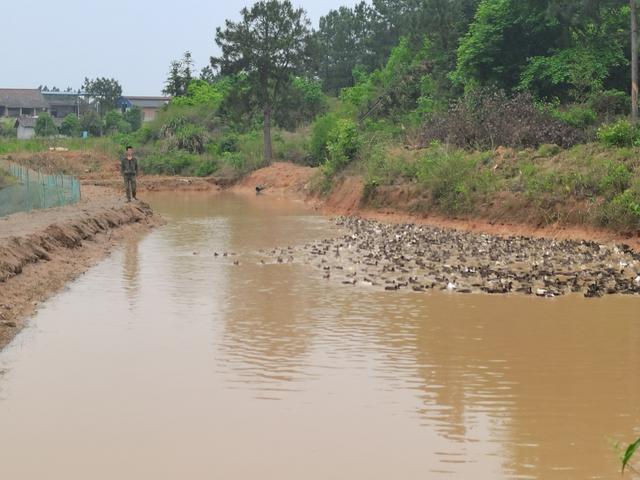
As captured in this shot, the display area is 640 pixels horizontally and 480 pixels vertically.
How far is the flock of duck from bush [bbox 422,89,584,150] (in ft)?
18.2

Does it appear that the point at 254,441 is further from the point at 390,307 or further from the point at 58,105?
the point at 58,105

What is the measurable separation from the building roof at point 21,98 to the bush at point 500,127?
2938 inches

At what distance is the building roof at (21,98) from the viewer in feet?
311

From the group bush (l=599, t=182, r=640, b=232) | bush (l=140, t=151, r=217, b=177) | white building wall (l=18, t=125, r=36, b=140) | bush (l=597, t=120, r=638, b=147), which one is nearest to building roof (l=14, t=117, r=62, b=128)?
white building wall (l=18, t=125, r=36, b=140)

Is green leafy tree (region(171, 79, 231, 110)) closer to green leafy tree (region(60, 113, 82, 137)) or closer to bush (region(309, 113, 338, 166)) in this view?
green leafy tree (region(60, 113, 82, 137))

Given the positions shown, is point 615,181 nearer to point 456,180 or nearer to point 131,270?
point 456,180

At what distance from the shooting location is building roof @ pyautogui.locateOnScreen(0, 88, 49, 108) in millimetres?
94875

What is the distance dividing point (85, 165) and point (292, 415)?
161 feet

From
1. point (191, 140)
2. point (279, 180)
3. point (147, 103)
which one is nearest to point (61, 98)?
point (147, 103)

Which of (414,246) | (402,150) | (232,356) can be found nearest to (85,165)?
(402,150)

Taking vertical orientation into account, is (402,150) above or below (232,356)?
above

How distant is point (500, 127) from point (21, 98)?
79.9 m

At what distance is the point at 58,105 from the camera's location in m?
105

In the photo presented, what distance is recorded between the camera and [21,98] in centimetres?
9612
